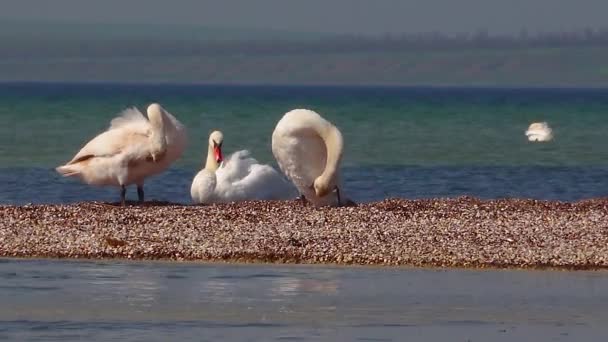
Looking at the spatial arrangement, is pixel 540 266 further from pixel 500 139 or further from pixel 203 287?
pixel 500 139

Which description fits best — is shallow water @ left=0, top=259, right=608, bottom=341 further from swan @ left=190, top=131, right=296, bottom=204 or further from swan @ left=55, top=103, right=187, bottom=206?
swan @ left=190, top=131, right=296, bottom=204

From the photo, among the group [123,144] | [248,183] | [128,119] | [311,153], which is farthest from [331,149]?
[128,119]

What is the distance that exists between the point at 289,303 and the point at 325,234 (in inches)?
157

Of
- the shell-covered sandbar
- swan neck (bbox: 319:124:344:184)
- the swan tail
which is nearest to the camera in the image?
the shell-covered sandbar

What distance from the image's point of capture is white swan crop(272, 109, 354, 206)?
65.6 ft

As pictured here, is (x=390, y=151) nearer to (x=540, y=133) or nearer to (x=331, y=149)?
(x=540, y=133)

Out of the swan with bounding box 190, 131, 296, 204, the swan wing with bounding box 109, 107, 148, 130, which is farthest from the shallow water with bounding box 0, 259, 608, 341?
the swan with bounding box 190, 131, 296, 204

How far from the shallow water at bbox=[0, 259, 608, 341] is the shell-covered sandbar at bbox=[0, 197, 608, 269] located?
448mm

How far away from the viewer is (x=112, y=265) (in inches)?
599

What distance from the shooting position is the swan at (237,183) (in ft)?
70.9

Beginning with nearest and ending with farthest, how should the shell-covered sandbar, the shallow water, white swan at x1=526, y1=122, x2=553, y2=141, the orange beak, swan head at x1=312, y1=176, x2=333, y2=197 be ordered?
the shallow water < the shell-covered sandbar < swan head at x1=312, y1=176, x2=333, y2=197 < the orange beak < white swan at x1=526, y1=122, x2=553, y2=141

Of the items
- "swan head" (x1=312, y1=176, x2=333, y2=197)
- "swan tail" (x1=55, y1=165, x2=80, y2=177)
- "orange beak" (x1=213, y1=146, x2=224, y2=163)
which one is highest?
"orange beak" (x1=213, y1=146, x2=224, y2=163)

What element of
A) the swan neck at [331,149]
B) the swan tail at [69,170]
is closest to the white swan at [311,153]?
the swan neck at [331,149]

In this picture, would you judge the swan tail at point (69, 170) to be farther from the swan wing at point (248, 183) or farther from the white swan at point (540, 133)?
the white swan at point (540, 133)
